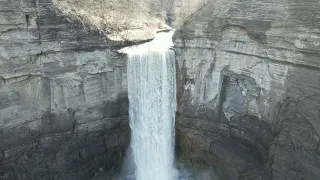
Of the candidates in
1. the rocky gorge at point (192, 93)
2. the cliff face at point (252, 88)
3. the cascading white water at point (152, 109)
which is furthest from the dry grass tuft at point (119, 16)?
the cliff face at point (252, 88)

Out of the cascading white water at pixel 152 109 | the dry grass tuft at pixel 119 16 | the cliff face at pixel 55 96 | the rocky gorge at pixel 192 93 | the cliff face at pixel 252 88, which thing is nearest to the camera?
the cliff face at pixel 252 88

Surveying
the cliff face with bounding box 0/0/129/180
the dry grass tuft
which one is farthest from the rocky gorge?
the dry grass tuft

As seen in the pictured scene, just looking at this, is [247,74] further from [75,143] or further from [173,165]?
[75,143]

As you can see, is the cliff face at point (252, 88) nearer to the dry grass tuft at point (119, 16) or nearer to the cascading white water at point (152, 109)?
the cascading white water at point (152, 109)

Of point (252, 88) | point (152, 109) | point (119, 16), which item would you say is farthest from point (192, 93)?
point (119, 16)

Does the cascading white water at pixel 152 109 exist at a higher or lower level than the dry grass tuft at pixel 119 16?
lower

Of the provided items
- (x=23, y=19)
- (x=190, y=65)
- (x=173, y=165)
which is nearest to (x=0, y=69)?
(x=23, y=19)

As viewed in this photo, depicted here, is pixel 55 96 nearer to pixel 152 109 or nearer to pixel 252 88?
pixel 152 109
